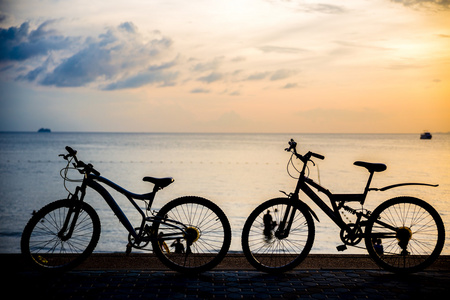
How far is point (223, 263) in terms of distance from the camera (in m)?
6.11

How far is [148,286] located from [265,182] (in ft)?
A: 145

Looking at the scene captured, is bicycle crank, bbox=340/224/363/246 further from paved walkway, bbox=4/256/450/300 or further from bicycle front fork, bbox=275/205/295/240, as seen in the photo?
bicycle front fork, bbox=275/205/295/240

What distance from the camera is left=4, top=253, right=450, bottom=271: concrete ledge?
5.88 m

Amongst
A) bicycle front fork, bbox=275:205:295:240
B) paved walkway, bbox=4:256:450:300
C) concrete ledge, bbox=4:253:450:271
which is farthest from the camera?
concrete ledge, bbox=4:253:450:271

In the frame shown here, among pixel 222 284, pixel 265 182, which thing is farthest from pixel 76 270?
pixel 265 182

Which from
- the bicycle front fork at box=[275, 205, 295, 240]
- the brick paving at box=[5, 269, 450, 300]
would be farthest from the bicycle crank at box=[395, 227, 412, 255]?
the bicycle front fork at box=[275, 205, 295, 240]

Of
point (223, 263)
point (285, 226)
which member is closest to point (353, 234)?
point (285, 226)

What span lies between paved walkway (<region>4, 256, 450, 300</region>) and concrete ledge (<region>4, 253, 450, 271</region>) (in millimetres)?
110

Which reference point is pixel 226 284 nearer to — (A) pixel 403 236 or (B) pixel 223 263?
(B) pixel 223 263

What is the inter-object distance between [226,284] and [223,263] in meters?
0.88

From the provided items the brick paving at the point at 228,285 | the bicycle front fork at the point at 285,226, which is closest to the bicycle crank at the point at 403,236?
the brick paving at the point at 228,285

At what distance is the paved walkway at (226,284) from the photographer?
15.9ft

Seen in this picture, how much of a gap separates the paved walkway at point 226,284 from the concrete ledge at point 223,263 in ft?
0.36

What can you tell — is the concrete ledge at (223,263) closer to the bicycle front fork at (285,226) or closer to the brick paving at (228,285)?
the brick paving at (228,285)
